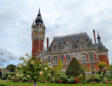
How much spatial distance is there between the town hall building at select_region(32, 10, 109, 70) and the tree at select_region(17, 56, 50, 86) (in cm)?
2567

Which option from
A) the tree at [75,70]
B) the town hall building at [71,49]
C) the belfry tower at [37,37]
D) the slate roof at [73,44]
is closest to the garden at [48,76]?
the tree at [75,70]

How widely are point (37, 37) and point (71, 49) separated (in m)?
14.6

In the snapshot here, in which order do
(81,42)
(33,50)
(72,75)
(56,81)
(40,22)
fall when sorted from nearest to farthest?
(56,81) < (72,75) < (81,42) < (33,50) < (40,22)

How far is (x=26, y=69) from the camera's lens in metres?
5.94

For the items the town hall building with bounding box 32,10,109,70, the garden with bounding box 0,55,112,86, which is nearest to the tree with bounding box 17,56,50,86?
the garden with bounding box 0,55,112,86

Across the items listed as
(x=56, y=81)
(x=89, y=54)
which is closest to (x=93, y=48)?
(x=89, y=54)

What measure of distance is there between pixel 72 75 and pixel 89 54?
1859 centimetres

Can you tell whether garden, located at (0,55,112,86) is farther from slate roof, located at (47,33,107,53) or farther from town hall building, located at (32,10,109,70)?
slate roof, located at (47,33,107,53)

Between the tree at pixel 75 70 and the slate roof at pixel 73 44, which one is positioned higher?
the slate roof at pixel 73 44

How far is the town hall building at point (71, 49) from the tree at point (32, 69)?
25671mm

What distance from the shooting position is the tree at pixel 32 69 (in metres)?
5.68

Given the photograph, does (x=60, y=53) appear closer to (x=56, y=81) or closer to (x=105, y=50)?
(x=105, y=50)

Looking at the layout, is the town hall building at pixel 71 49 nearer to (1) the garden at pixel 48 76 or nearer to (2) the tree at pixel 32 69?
(1) the garden at pixel 48 76

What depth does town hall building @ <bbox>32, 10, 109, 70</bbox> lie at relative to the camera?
96.8 ft
